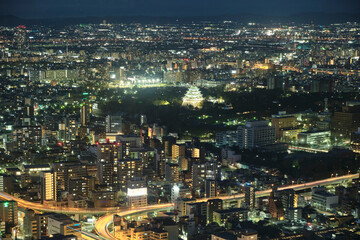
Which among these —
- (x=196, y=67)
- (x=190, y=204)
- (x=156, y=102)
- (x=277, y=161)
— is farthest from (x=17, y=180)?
(x=196, y=67)

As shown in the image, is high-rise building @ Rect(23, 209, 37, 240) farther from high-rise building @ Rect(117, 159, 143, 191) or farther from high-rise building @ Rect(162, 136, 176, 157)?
high-rise building @ Rect(162, 136, 176, 157)

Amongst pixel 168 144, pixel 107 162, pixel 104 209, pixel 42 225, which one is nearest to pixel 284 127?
pixel 168 144

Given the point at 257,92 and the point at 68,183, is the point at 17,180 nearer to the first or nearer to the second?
the point at 68,183

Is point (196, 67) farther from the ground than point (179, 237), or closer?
farther from the ground

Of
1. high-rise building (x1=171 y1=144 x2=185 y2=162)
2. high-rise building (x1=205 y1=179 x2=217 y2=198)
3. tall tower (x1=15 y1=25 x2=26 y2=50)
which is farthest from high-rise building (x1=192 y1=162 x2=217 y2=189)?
tall tower (x1=15 y1=25 x2=26 y2=50)

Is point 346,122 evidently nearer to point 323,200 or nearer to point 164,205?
point 323,200

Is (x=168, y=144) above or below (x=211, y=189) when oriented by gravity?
above

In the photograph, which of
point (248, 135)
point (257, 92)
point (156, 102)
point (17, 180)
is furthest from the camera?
point (257, 92)
